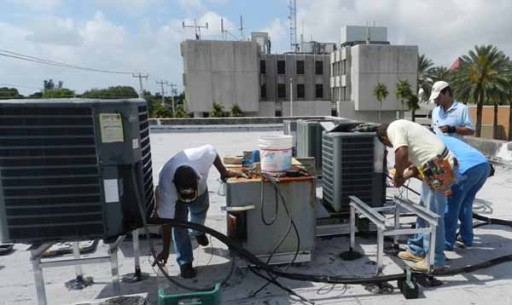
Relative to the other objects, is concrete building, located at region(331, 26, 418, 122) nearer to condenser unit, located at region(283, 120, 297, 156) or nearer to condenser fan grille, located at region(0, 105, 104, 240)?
condenser unit, located at region(283, 120, 297, 156)

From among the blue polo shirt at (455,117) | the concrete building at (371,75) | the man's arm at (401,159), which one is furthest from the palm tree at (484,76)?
the man's arm at (401,159)

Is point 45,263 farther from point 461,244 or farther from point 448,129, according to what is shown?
point 448,129

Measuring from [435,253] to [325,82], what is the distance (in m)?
38.3

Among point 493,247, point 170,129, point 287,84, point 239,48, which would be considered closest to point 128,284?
point 493,247

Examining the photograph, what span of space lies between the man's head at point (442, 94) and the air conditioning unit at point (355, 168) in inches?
26.9

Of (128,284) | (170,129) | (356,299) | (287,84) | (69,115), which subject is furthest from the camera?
(287,84)

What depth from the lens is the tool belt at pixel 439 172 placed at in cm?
266

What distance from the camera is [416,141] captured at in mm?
2725

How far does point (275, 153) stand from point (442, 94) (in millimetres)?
1792

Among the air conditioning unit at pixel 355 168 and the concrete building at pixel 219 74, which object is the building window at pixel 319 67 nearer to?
the concrete building at pixel 219 74

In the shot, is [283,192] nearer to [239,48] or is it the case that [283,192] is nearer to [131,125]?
[131,125]

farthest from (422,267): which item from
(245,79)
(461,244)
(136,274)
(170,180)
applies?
(245,79)

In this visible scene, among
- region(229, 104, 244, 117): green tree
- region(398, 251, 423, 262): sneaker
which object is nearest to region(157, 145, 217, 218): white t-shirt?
region(398, 251, 423, 262): sneaker

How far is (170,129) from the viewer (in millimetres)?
12281
